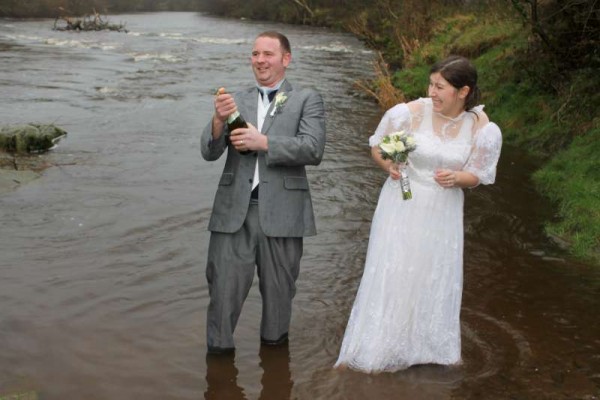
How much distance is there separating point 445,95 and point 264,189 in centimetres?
134

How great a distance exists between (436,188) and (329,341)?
1675mm

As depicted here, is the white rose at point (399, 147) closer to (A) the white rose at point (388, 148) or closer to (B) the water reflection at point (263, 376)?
(A) the white rose at point (388, 148)

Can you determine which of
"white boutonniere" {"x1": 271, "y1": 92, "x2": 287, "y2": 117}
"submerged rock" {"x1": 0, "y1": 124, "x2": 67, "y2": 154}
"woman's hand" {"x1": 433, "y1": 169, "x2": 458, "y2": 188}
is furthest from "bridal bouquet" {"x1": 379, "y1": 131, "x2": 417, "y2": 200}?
"submerged rock" {"x1": 0, "y1": 124, "x2": 67, "y2": 154}

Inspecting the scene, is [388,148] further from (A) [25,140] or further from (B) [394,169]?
(A) [25,140]

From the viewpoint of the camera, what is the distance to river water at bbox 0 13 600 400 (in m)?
A: 5.22

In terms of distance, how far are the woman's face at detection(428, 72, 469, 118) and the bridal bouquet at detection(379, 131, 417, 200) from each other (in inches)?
11.4

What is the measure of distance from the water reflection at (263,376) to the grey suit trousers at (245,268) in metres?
0.24

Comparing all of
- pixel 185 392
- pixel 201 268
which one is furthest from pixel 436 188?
pixel 201 268

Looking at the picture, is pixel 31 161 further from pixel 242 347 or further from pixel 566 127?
pixel 566 127

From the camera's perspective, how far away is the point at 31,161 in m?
12.5

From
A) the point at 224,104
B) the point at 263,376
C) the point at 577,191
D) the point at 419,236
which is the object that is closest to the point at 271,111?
the point at 224,104

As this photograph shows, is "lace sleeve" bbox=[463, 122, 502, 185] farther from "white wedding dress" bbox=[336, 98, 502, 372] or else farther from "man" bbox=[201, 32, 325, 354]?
"man" bbox=[201, 32, 325, 354]

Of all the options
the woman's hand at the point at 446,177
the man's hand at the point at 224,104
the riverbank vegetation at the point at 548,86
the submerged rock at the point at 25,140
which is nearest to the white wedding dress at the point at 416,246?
the woman's hand at the point at 446,177

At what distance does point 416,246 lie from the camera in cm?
507
